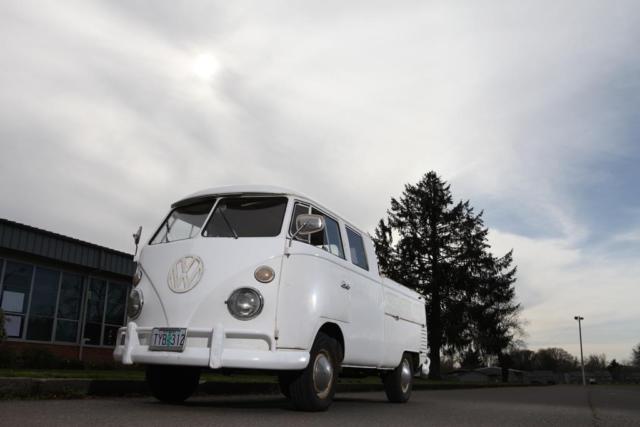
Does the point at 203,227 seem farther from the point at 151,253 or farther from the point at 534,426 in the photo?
the point at 534,426

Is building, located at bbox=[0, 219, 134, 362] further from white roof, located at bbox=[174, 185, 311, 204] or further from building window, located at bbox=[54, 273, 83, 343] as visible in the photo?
white roof, located at bbox=[174, 185, 311, 204]

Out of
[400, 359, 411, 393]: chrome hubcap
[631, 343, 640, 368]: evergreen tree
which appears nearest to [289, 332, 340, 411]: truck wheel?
[400, 359, 411, 393]: chrome hubcap

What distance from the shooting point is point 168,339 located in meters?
5.79

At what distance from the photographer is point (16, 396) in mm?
6500

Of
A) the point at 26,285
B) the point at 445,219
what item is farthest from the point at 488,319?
the point at 26,285

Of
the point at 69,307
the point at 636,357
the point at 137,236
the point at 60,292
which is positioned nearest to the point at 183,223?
the point at 137,236

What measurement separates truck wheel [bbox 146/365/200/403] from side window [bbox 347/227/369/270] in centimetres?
243

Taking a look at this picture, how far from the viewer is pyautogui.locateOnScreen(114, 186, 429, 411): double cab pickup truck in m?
5.70

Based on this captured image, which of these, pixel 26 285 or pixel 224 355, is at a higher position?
pixel 26 285

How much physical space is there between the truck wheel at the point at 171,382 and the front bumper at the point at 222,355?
1006mm

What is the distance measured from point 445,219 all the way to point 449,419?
33.2 m

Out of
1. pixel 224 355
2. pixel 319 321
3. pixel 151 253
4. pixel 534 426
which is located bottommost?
pixel 534 426

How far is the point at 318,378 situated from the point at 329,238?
5.56 feet

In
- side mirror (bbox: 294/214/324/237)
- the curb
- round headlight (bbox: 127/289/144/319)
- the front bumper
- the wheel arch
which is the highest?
side mirror (bbox: 294/214/324/237)
